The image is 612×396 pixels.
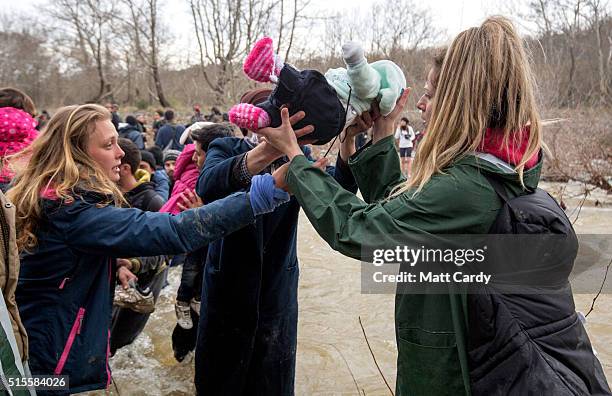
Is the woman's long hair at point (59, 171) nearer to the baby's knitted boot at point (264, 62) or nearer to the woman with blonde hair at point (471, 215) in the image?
the baby's knitted boot at point (264, 62)

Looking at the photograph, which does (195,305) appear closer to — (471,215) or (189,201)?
(189,201)

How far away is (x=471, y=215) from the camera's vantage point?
130 cm

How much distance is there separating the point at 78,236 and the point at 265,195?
2.12 feet

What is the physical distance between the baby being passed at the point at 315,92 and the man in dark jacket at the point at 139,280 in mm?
1364

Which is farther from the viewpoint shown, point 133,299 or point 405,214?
point 133,299

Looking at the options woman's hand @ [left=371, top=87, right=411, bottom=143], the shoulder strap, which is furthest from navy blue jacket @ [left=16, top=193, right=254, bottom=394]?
the shoulder strap

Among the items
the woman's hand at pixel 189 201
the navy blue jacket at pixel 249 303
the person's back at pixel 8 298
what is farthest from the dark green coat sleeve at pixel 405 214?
the woman's hand at pixel 189 201

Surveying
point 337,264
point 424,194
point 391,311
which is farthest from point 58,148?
point 337,264

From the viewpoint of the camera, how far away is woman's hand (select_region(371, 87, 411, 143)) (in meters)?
1.79

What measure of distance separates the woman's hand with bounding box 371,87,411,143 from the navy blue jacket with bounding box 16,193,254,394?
529mm

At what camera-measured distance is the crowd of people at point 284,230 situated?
1.32 m

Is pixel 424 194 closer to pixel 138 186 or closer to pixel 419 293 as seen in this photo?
pixel 419 293

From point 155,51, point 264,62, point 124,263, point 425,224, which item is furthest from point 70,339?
point 155,51

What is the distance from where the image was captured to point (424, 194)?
1317 millimetres
